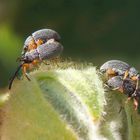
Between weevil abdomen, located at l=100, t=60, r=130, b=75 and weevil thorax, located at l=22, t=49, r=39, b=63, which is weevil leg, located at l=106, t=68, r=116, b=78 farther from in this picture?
weevil thorax, located at l=22, t=49, r=39, b=63

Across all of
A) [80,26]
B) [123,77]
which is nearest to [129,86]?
[123,77]

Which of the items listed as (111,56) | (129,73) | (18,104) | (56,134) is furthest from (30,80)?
(111,56)

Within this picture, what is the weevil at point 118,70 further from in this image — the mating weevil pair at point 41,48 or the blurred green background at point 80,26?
the blurred green background at point 80,26

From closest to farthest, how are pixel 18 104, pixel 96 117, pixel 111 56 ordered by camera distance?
pixel 96 117
pixel 18 104
pixel 111 56

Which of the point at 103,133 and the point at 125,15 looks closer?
the point at 103,133

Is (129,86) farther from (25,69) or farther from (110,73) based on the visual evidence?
(25,69)

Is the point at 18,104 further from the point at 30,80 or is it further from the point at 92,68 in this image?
the point at 92,68
